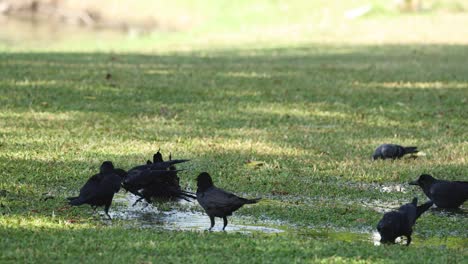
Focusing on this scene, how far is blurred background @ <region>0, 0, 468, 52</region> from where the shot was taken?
33.2m

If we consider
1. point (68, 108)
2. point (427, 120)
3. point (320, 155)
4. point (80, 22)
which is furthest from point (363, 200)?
point (80, 22)

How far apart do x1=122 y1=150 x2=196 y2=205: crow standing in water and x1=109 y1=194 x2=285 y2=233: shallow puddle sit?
140 mm

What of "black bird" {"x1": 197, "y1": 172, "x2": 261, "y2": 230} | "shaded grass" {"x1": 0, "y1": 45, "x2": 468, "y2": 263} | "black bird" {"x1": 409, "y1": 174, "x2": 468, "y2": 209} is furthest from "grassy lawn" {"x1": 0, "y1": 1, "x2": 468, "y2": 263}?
"black bird" {"x1": 197, "y1": 172, "x2": 261, "y2": 230}

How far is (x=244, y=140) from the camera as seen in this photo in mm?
14164

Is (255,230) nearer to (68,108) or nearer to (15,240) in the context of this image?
(15,240)

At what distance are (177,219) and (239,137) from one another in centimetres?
518

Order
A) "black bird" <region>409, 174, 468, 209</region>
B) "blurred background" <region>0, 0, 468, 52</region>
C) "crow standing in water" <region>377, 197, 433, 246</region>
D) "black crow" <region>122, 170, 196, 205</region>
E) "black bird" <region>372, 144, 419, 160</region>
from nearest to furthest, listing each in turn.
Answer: "crow standing in water" <region>377, 197, 433, 246</region> < "black crow" <region>122, 170, 196, 205</region> < "black bird" <region>409, 174, 468, 209</region> < "black bird" <region>372, 144, 419, 160</region> < "blurred background" <region>0, 0, 468, 52</region>

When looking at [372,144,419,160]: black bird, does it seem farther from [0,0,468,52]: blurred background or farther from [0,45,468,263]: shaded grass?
[0,0,468,52]: blurred background

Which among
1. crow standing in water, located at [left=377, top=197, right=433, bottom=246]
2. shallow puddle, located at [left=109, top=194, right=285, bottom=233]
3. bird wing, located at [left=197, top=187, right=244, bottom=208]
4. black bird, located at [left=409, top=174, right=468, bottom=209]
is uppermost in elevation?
bird wing, located at [left=197, top=187, right=244, bottom=208]

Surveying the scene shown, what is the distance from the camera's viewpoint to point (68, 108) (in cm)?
1669

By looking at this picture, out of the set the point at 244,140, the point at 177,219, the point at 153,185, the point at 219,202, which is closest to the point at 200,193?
the point at 219,202

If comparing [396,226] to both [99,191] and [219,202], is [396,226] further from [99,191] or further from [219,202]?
[99,191]

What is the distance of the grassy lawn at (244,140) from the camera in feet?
25.8

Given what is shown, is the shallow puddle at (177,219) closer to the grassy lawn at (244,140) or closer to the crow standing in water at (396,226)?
the grassy lawn at (244,140)
